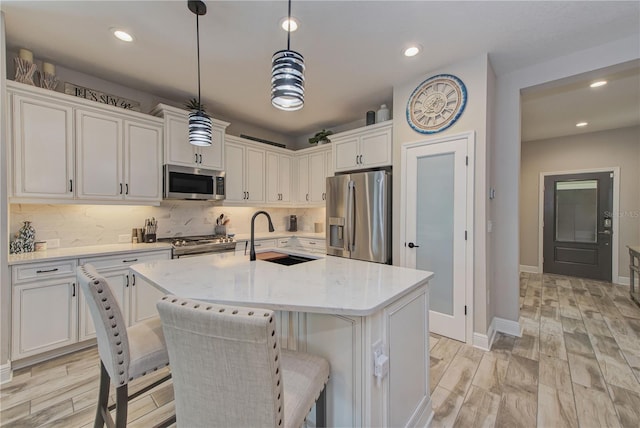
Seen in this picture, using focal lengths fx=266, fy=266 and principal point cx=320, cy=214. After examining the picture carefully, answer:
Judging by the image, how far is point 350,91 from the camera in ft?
10.6

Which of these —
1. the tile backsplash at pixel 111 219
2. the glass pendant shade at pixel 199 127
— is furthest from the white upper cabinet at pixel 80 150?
the glass pendant shade at pixel 199 127

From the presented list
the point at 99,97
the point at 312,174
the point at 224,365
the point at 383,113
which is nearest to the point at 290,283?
the point at 224,365

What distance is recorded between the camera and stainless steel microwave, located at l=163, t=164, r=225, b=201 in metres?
3.13

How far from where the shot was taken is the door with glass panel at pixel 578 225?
480 cm

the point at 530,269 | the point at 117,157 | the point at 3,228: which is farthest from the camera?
the point at 530,269

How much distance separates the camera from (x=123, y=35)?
2193 mm

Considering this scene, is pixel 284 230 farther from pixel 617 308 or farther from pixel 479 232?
pixel 617 308

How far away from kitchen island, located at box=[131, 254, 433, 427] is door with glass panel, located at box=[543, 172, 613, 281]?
5.47 m

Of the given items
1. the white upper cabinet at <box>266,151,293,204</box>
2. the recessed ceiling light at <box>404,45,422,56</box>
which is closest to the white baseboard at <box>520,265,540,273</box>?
the white upper cabinet at <box>266,151,293,204</box>

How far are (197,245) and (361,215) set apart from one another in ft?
6.56

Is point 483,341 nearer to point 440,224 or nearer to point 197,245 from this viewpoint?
point 440,224

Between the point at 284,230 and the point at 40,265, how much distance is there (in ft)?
10.7

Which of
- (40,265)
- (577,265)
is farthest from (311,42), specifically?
(577,265)

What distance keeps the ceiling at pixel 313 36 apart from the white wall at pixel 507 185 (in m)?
0.18
